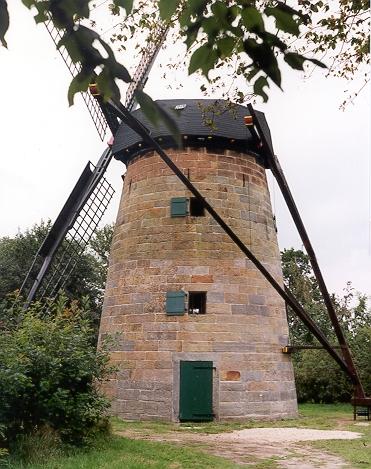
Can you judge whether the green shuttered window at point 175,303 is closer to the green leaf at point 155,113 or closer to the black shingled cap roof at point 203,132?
the black shingled cap roof at point 203,132

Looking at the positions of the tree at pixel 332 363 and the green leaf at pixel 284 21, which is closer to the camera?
the green leaf at pixel 284 21

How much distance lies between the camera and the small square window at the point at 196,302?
517 inches

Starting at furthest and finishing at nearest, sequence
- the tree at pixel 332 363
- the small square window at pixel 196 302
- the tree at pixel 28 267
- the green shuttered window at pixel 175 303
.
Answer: the tree at pixel 28 267
the tree at pixel 332 363
the small square window at pixel 196 302
the green shuttered window at pixel 175 303

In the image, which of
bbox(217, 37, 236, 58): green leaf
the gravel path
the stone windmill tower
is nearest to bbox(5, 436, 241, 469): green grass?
the gravel path

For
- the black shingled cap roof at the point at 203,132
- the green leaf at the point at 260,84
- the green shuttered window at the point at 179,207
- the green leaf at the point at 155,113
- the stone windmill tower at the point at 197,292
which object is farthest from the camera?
the black shingled cap roof at the point at 203,132

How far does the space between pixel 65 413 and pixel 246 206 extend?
24.5ft

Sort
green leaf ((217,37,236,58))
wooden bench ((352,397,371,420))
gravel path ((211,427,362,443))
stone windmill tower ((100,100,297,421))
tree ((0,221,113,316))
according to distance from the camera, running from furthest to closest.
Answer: tree ((0,221,113,316)), stone windmill tower ((100,100,297,421)), wooden bench ((352,397,371,420)), gravel path ((211,427,362,443)), green leaf ((217,37,236,58))

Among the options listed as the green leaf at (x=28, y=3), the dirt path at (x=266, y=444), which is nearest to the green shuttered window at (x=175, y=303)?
the dirt path at (x=266, y=444)

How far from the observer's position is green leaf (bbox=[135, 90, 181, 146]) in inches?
68.0

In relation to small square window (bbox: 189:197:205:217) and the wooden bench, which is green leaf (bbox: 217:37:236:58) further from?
the wooden bench

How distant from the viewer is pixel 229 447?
9117 millimetres

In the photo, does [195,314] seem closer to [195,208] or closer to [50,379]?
[195,208]

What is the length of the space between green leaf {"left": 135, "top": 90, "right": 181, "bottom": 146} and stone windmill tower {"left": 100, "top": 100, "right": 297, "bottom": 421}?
34.6ft

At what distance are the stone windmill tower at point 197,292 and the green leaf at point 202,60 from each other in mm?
10157
